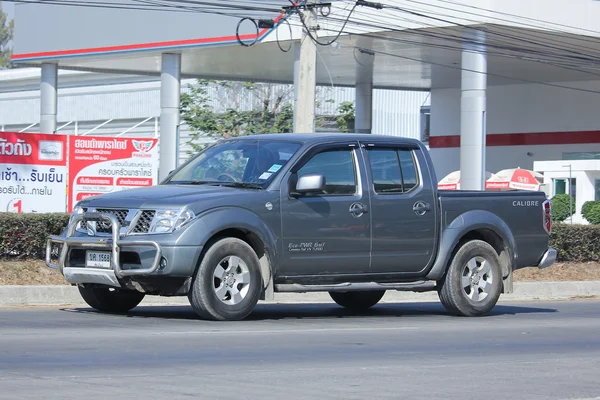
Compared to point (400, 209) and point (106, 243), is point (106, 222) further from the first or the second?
point (400, 209)

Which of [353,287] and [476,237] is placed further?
[476,237]

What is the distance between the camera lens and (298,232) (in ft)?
38.5

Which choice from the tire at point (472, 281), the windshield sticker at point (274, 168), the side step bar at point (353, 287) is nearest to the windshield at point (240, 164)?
the windshield sticker at point (274, 168)

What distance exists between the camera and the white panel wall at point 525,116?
48.2 metres

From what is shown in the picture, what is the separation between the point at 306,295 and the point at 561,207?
1257 inches

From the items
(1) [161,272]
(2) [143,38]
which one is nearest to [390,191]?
(1) [161,272]

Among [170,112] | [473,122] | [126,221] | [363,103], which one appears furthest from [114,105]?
[126,221]

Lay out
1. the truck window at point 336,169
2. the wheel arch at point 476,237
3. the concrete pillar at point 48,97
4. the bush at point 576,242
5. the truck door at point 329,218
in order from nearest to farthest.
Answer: the truck door at point 329,218, the truck window at point 336,169, the wheel arch at point 476,237, the bush at point 576,242, the concrete pillar at point 48,97

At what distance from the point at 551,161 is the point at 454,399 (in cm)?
4087

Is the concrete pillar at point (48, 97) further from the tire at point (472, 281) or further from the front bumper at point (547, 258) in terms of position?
the tire at point (472, 281)

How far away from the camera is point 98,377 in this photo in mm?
7590

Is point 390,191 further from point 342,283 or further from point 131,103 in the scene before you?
point 131,103

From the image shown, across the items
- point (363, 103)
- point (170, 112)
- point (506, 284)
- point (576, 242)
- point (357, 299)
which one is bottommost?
point (357, 299)

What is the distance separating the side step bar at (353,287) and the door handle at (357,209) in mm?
764
